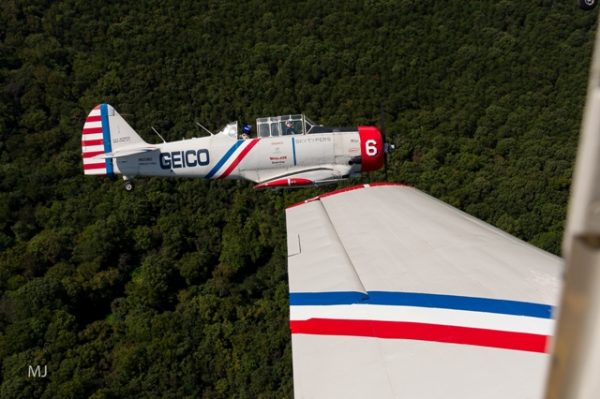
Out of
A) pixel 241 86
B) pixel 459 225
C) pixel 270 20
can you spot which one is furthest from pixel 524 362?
pixel 270 20

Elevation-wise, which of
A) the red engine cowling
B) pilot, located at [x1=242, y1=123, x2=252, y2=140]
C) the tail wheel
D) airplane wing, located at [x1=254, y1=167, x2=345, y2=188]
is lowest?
airplane wing, located at [x1=254, y1=167, x2=345, y2=188]

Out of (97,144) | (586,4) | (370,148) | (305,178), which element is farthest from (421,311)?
(586,4)

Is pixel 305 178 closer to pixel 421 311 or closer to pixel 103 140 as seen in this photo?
pixel 103 140

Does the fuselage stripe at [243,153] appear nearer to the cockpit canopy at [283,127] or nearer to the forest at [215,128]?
the cockpit canopy at [283,127]

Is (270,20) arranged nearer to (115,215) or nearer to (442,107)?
(442,107)

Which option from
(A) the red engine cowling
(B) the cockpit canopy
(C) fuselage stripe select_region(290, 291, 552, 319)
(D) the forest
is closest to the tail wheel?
(A) the red engine cowling

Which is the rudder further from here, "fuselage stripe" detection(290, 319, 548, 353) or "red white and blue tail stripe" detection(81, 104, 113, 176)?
"fuselage stripe" detection(290, 319, 548, 353)

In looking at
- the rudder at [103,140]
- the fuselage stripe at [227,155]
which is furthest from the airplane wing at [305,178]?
the rudder at [103,140]
